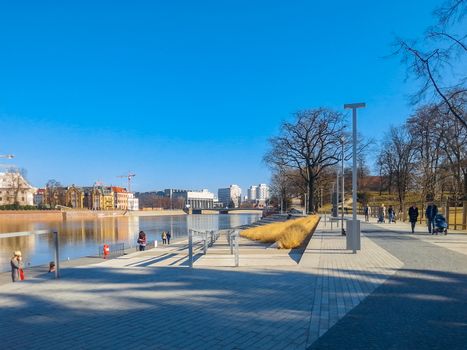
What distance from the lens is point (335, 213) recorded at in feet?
78.7

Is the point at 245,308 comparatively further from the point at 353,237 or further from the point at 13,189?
the point at 13,189

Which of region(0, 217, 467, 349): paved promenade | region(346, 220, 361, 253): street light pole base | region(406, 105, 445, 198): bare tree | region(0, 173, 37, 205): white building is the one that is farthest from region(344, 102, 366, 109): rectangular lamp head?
region(0, 173, 37, 205): white building

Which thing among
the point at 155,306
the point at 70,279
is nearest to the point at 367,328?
the point at 155,306

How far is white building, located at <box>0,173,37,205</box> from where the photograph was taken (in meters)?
109

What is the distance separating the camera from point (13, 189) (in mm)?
109125

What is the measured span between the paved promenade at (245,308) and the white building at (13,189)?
107702 mm

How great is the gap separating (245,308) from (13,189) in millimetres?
117136

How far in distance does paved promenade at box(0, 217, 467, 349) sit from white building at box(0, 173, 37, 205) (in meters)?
108

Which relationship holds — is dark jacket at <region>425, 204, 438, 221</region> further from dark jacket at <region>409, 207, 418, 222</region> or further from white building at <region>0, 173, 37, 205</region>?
white building at <region>0, 173, 37, 205</region>

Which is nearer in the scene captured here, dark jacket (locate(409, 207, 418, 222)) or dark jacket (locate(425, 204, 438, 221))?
dark jacket (locate(425, 204, 438, 221))

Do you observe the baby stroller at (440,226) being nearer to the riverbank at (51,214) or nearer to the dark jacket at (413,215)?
the dark jacket at (413,215)

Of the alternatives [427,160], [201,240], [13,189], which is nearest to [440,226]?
[201,240]

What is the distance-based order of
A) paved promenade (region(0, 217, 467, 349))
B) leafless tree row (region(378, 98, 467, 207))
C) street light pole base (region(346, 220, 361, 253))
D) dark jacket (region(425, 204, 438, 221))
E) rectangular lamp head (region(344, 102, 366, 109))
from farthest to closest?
leafless tree row (region(378, 98, 467, 207)) < dark jacket (region(425, 204, 438, 221)) < rectangular lamp head (region(344, 102, 366, 109)) < street light pole base (region(346, 220, 361, 253)) < paved promenade (region(0, 217, 467, 349))

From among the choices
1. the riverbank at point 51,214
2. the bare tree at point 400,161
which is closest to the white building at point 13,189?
the riverbank at point 51,214
